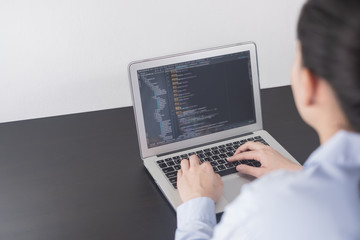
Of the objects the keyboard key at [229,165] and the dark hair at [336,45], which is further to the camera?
the keyboard key at [229,165]

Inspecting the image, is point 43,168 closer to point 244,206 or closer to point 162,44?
point 162,44

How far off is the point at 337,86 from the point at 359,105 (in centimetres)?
4

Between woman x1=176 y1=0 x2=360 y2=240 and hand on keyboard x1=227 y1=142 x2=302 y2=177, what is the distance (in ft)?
1.44

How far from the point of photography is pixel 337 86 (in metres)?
0.66

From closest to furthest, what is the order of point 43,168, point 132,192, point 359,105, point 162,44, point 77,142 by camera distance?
point 359,105, point 132,192, point 43,168, point 77,142, point 162,44

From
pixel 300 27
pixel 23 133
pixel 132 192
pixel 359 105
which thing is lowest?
pixel 132 192

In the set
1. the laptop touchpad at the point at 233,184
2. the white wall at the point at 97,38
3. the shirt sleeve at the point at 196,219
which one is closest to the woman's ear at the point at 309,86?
the shirt sleeve at the point at 196,219

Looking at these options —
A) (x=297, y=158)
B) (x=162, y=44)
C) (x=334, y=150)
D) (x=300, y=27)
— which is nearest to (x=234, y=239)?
(x=334, y=150)

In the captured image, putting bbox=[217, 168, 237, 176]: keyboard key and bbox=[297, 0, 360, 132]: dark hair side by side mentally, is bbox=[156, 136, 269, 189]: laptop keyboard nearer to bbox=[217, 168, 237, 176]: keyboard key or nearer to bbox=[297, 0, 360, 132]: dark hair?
bbox=[217, 168, 237, 176]: keyboard key

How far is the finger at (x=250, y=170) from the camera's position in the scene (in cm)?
121

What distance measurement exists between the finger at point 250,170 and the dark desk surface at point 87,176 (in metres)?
0.17

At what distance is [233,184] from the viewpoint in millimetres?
1226

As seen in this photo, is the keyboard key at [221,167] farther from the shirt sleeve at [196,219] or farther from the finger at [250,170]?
the shirt sleeve at [196,219]

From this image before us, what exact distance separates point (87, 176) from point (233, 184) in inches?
15.0
